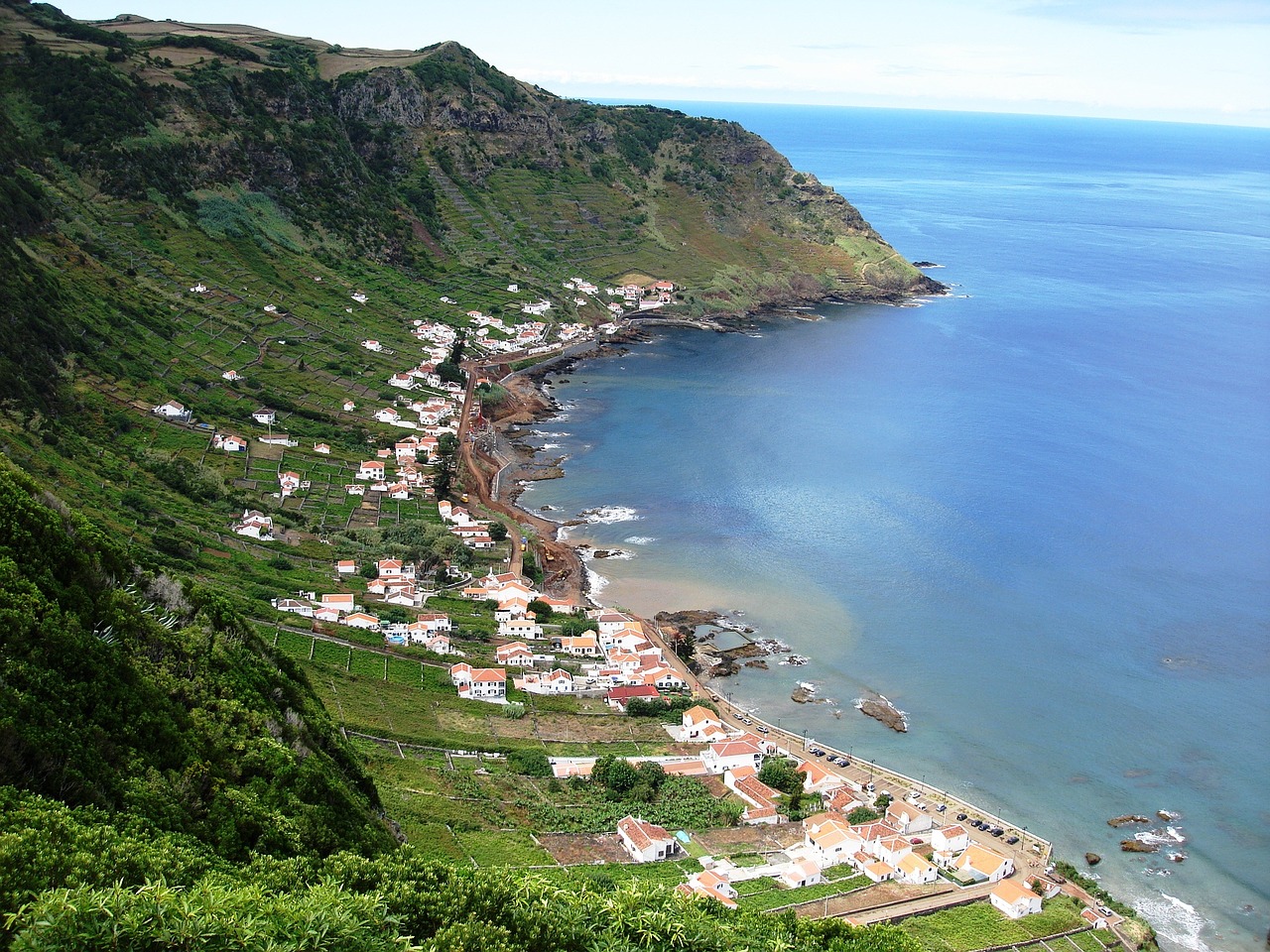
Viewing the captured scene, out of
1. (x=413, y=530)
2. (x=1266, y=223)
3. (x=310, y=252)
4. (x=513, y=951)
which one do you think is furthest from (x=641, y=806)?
(x=1266, y=223)

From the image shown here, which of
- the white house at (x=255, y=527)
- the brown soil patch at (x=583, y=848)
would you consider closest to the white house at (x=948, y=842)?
the brown soil patch at (x=583, y=848)

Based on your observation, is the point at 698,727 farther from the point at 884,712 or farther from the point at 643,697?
the point at 884,712

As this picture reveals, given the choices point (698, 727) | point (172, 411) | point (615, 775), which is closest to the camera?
point (615, 775)

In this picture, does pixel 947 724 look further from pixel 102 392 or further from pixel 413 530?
pixel 102 392

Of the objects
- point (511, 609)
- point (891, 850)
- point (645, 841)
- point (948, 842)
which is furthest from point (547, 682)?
point (948, 842)

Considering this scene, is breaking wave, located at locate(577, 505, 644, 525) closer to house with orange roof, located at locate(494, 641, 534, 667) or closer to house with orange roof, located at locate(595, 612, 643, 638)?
house with orange roof, located at locate(595, 612, 643, 638)

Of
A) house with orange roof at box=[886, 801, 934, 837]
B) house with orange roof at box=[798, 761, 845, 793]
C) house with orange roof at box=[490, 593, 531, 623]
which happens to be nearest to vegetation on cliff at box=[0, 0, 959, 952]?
house with orange roof at box=[490, 593, 531, 623]
